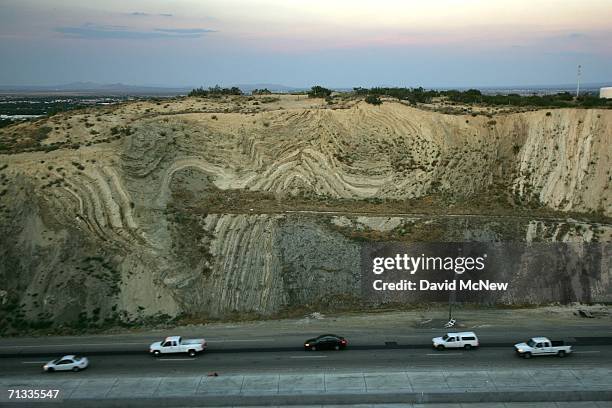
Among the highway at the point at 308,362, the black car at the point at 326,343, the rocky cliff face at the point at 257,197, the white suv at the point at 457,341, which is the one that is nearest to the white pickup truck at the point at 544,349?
the highway at the point at 308,362

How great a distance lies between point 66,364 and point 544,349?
71.7ft

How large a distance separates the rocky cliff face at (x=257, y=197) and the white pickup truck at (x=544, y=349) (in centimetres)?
784

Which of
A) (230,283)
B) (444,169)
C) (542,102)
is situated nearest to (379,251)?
(230,283)

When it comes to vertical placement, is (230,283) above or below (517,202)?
below

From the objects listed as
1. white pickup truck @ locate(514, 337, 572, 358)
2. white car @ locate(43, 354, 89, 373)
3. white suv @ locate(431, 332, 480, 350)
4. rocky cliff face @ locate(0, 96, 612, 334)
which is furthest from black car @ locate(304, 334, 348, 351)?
white car @ locate(43, 354, 89, 373)

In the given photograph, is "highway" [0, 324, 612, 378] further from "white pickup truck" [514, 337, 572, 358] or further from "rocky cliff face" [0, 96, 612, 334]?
"rocky cliff face" [0, 96, 612, 334]

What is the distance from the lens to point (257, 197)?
43000 millimetres

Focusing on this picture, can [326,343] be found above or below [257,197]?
below

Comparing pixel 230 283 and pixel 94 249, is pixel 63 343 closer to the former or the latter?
pixel 94 249

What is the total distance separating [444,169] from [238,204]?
17807mm

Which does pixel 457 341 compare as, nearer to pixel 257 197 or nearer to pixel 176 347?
pixel 176 347

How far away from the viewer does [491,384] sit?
22.2 metres

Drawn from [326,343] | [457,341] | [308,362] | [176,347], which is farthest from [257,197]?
[457,341]

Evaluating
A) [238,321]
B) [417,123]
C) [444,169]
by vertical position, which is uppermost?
[417,123]
